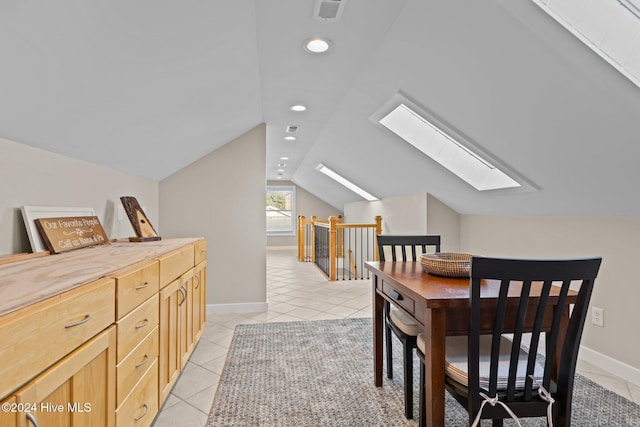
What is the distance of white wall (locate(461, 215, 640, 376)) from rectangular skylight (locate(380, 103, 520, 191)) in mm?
625

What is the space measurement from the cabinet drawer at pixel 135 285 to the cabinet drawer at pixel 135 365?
0.19 metres

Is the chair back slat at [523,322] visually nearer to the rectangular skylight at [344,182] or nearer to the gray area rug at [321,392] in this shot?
the gray area rug at [321,392]

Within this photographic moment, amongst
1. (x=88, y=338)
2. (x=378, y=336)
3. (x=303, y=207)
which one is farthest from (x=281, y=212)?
(x=88, y=338)

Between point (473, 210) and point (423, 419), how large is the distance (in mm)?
2745

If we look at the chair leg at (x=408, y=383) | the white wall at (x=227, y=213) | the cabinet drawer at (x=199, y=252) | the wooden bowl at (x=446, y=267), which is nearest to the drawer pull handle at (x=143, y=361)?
the cabinet drawer at (x=199, y=252)

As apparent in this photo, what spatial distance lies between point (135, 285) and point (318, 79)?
6.99ft

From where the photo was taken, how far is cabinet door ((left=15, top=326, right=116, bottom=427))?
792 mm

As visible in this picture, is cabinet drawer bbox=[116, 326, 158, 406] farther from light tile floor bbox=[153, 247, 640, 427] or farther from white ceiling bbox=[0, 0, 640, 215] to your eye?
white ceiling bbox=[0, 0, 640, 215]

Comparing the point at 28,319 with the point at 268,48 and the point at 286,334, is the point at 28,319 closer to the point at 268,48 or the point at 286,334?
the point at 268,48

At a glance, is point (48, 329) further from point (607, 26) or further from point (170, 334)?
point (607, 26)

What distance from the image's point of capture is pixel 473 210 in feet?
12.4

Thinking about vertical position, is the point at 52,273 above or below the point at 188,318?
above

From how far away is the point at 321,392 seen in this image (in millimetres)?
2045

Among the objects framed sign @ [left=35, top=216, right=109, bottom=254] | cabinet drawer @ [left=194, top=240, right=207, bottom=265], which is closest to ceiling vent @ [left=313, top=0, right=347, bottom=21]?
framed sign @ [left=35, top=216, right=109, bottom=254]
